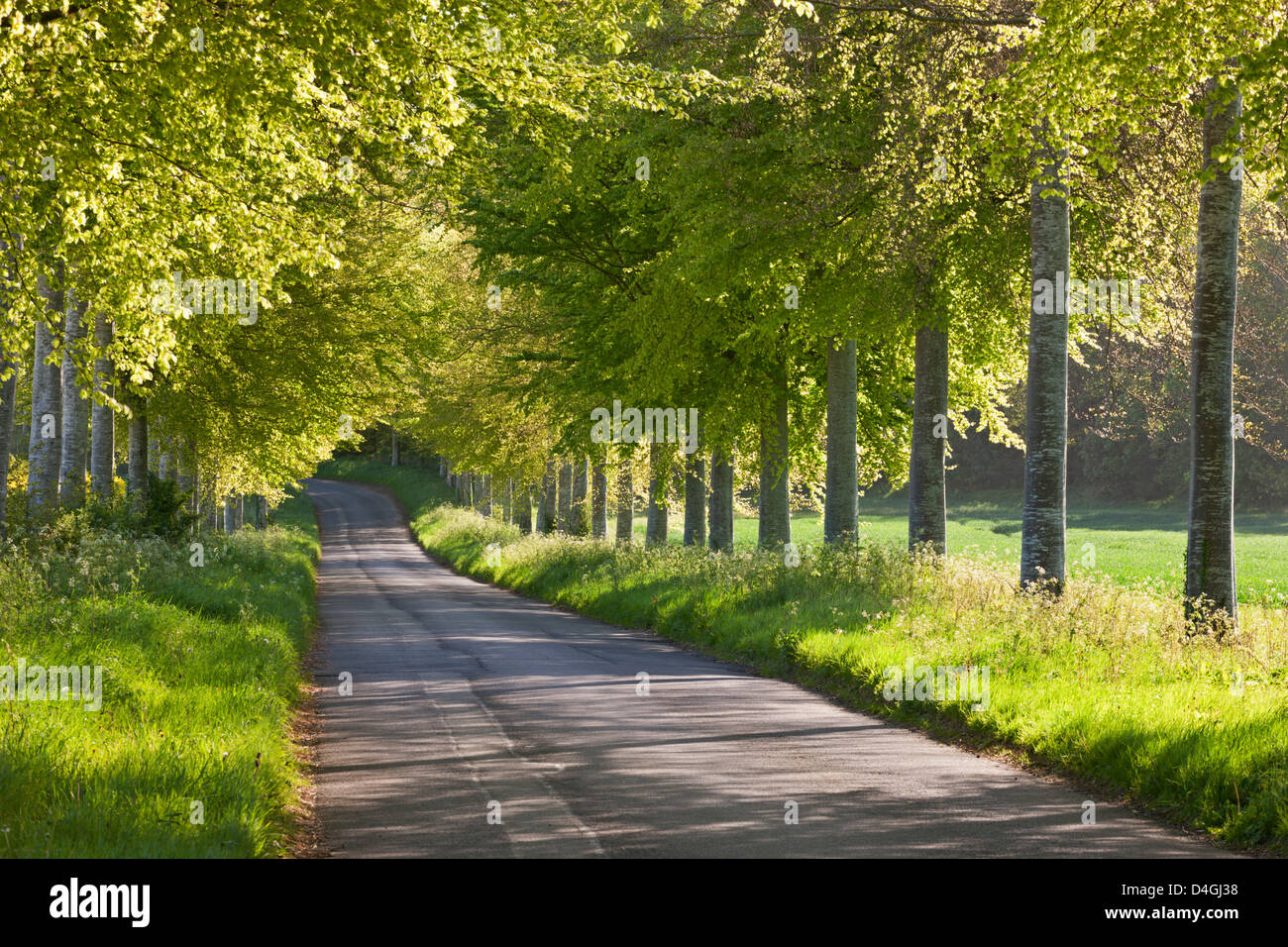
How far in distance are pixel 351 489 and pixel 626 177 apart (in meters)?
77.6

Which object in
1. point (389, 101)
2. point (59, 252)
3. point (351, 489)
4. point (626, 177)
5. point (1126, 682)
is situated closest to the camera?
point (1126, 682)

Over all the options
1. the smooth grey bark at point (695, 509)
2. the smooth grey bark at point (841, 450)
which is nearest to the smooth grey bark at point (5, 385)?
the smooth grey bark at point (841, 450)

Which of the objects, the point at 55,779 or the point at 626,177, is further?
the point at 626,177

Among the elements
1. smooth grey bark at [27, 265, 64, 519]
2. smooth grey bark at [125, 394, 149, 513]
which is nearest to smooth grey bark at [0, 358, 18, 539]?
smooth grey bark at [27, 265, 64, 519]

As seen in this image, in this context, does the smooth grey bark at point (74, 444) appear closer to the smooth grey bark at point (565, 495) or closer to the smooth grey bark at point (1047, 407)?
the smooth grey bark at point (1047, 407)

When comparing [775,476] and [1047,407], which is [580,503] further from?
[1047,407]

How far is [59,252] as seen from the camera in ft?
39.6

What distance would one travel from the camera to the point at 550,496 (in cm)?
5025

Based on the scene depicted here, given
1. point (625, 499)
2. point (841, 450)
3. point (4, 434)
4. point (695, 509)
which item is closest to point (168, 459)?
point (695, 509)

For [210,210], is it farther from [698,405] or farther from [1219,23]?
[698,405]

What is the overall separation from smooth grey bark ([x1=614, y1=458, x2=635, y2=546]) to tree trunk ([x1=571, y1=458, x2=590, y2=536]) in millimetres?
1161

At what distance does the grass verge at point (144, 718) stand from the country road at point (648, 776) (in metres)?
0.65

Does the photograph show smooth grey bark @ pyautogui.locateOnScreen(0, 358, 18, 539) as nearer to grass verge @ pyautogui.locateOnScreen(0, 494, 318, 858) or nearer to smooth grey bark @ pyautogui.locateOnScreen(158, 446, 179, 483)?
grass verge @ pyautogui.locateOnScreen(0, 494, 318, 858)
